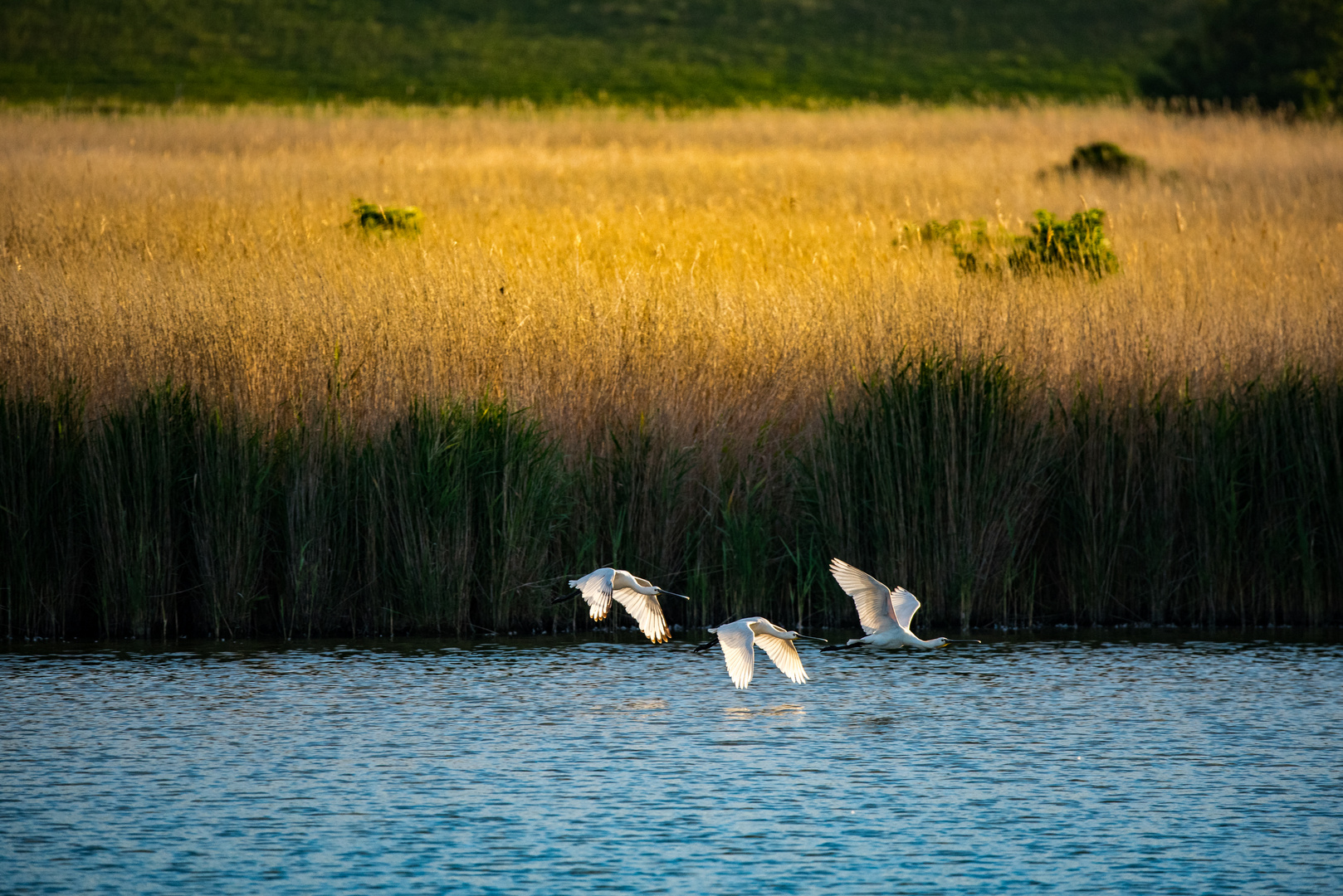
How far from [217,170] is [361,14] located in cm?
4596

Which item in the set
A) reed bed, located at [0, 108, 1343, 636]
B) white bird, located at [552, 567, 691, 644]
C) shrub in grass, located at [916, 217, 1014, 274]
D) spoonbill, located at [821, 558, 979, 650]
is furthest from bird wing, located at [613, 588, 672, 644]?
shrub in grass, located at [916, 217, 1014, 274]

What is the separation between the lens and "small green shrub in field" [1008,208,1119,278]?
12.4 metres

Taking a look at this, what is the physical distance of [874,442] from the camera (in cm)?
830

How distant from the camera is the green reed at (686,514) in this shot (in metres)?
8.01

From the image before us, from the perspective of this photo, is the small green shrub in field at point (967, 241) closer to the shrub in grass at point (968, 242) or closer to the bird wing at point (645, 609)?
the shrub in grass at point (968, 242)

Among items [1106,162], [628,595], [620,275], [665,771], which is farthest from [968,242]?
[665,771]

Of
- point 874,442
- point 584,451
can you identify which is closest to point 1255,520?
point 874,442

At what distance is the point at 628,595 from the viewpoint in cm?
695

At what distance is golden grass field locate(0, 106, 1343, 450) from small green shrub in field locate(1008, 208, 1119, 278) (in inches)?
14.8

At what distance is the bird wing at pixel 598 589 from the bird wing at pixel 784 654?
66cm

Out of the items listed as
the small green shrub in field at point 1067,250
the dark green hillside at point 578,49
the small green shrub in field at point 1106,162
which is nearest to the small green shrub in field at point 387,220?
the small green shrub in field at point 1067,250

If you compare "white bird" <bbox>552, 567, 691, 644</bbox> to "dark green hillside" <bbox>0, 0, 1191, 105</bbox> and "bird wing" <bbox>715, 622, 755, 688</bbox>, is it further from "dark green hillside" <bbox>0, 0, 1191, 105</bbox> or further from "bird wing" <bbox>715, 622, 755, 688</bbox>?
"dark green hillside" <bbox>0, 0, 1191, 105</bbox>

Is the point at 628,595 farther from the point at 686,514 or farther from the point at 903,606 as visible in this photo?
the point at 686,514

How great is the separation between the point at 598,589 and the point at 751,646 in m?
0.75
